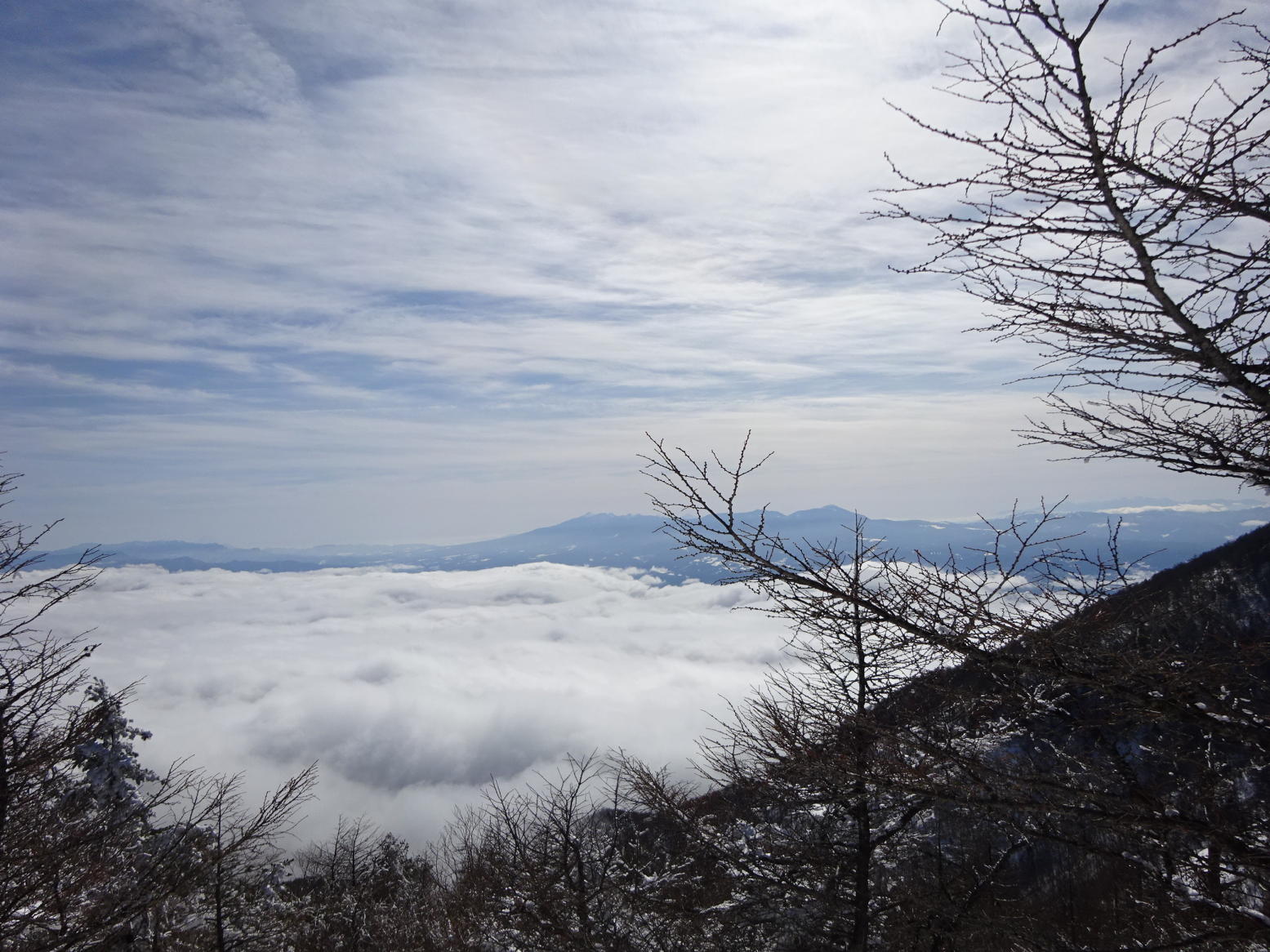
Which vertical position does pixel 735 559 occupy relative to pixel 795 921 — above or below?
above

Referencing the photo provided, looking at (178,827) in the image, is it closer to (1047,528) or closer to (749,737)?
(749,737)

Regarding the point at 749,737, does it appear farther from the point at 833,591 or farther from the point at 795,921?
the point at 833,591

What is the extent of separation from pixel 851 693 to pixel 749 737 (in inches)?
54.1

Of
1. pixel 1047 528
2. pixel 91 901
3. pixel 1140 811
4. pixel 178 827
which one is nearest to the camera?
pixel 1140 811

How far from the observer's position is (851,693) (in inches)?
330

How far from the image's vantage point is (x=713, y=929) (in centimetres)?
1017

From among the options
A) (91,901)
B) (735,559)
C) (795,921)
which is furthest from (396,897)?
(735,559)

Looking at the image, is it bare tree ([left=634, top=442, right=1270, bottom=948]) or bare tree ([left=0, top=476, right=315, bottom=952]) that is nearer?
bare tree ([left=634, top=442, right=1270, bottom=948])

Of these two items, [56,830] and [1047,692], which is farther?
[56,830]

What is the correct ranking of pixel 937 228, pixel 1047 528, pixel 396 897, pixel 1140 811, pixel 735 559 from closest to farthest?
pixel 1140 811 → pixel 937 228 → pixel 735 559 → pixel 1047 528 → pixel 396 897

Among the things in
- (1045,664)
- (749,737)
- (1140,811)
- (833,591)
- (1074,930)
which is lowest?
(1074,930)

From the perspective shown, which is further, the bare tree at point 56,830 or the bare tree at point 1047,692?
the bare tree at point 56,830

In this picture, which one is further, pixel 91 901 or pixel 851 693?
pixel 91 901

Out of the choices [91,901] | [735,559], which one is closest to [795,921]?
[735,559]
